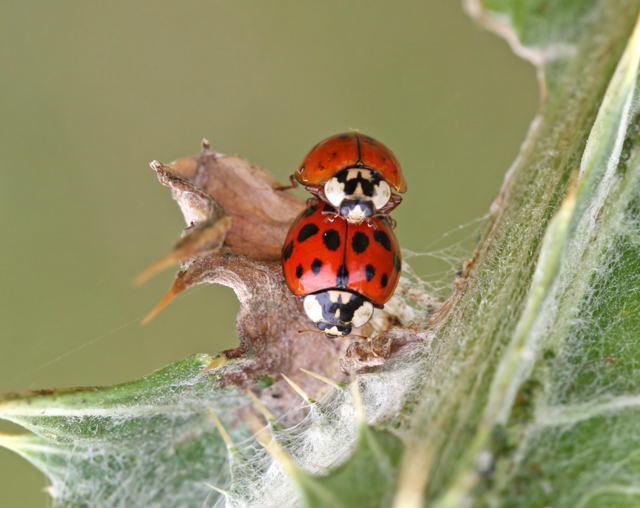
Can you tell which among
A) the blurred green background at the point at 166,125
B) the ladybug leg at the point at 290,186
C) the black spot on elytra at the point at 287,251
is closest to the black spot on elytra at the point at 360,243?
the black spot on elytra at the point at 287,251

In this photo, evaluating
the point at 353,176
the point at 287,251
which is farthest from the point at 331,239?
the point at 353,176

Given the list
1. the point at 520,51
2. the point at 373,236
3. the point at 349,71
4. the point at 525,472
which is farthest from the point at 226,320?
the point at 525,472

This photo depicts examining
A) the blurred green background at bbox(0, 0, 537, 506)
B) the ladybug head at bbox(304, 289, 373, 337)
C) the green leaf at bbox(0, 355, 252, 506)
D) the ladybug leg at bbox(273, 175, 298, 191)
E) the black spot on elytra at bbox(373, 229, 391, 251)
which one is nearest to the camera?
the green leaf at bbox(0, 355, 252, 506)

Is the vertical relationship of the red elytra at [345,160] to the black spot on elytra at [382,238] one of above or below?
above

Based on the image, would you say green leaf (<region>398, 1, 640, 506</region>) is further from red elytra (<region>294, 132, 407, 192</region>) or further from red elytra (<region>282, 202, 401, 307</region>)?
red elytra (<region>294, 132, 407, 192</region>)

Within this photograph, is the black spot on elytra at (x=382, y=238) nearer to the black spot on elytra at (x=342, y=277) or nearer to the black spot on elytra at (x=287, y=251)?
the black spot on elytra at (x=342, y=277)

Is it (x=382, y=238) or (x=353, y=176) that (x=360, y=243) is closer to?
(x=382, y=238)

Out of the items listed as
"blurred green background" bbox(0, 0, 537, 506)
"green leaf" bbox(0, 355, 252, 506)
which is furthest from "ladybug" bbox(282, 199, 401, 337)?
"blurred green background" bbox(0, 0, 537, 506)
